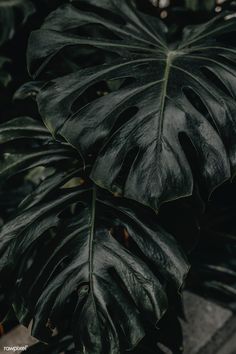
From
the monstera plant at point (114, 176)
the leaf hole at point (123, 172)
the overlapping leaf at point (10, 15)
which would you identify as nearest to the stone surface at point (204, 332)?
the monstera plant at point (114, 176)

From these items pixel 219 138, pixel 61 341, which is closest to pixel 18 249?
pixel 61 341

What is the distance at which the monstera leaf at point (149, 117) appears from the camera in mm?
870

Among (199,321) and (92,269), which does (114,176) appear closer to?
(92,269)

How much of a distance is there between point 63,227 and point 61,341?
1.08ft

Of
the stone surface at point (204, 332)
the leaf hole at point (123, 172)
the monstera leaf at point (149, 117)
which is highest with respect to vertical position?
the monstera leaf at point (149, 117)

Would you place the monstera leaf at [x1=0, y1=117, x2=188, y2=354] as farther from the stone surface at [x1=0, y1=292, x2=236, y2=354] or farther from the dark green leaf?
the stone surface at [x1=0, y1=292, x2=236, y2=354]

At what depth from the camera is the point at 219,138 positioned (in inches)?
35.9

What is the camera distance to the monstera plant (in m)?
0.90

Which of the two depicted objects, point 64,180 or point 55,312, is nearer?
point 55,312

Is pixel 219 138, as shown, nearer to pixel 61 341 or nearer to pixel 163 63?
pixel 163 63

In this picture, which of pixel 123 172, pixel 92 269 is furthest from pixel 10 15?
pixel 92 269

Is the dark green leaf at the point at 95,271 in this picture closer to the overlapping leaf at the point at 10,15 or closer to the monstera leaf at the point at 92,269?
the monstera leaf at the point at 92,269

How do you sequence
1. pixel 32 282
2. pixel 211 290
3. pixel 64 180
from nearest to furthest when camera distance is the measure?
1. pixel 32 282
2. pixel 64 180
3. pixel 211 290

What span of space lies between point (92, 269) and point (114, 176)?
0.19 metres
